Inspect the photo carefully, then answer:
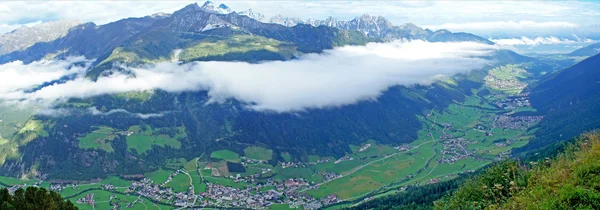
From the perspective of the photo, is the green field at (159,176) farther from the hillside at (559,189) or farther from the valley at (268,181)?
the hillside at (559,189)

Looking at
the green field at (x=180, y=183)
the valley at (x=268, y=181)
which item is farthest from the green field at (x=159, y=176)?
the green field at (x=180, y=183)

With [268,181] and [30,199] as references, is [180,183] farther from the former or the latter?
[30,199]

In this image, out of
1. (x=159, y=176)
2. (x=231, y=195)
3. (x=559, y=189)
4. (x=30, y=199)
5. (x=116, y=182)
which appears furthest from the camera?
(x=159, y=176)

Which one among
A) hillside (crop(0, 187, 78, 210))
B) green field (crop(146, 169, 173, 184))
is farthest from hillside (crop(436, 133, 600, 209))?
green field (crop(146, 169, 173, 184))

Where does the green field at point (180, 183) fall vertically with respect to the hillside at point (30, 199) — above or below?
below

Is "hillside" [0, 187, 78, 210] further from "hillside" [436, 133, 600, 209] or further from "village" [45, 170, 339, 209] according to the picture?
"village" [45, 170, 339, 209]

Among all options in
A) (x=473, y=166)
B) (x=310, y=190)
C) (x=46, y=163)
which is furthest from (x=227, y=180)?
(x=473, y=166)

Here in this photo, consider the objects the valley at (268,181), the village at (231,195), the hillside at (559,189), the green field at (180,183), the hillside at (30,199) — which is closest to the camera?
the hillside at (559,189)

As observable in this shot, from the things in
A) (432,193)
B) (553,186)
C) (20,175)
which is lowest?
(20,175)

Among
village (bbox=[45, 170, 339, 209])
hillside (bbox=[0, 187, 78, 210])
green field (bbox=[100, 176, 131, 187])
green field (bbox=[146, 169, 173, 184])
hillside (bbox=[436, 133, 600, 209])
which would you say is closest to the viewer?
hillside (bbox=[436, 133, 600, 209])

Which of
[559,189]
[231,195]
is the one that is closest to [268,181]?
[231,195]

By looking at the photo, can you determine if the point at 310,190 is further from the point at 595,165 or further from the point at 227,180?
the point at 595,165
